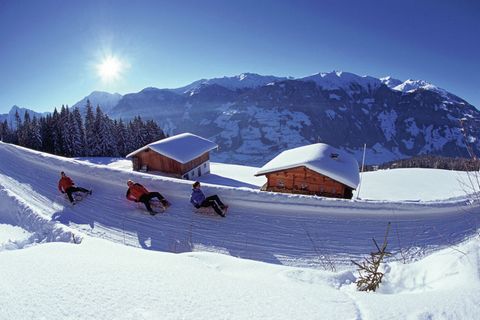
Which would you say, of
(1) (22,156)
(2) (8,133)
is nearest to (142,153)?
(1) (22,156)

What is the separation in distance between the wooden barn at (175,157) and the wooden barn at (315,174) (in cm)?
1388

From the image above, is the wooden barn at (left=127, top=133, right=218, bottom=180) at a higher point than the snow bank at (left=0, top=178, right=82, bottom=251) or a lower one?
higher

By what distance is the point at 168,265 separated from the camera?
3.48 meters

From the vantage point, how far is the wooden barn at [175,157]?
30.7m

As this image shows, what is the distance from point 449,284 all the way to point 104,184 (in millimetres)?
12677

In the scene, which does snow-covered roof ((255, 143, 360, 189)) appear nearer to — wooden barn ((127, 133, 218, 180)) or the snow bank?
the snow bank

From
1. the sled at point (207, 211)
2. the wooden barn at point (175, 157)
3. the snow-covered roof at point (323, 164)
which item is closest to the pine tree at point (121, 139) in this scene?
the wooden barn at point (175, 157)

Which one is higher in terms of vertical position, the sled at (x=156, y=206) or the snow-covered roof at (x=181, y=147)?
the snow-covered roof at (x=181, y=147)

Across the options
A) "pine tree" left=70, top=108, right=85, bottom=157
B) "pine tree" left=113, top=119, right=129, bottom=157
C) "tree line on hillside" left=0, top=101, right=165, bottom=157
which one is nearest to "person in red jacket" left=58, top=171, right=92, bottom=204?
"tree line on hillside" left=0, top=101, right=165, bottom=157

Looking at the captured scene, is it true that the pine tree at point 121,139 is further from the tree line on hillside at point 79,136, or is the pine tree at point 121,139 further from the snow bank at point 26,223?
the snow bank at point 26,223

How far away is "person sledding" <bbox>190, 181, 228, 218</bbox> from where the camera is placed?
9.95 m

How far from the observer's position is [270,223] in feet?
31.5

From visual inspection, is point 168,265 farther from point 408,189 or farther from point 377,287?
point 408,189

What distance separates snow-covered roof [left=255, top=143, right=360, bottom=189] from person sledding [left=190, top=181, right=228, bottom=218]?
27.6 feet
